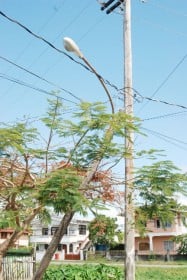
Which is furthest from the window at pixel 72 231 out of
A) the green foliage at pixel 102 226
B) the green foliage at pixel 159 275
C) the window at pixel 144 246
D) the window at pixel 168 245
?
the green foliage at pixel 102 226

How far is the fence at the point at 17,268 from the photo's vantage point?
16453 mm

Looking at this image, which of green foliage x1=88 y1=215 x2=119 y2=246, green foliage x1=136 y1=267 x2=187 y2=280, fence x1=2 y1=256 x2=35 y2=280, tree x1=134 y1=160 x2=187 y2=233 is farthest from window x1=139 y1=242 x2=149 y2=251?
tree x1=134 y1=160 x2=187 y2=233

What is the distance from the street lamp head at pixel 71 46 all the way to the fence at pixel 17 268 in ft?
33.3

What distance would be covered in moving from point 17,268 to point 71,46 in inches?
431

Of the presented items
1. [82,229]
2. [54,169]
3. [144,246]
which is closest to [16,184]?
[54,169]

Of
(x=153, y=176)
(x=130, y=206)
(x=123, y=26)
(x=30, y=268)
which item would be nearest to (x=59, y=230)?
(x=130, y=206)

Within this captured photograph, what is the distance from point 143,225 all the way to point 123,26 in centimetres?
502

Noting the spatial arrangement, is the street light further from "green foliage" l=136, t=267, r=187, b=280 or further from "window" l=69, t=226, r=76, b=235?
"window" l=69, t=226, r=76, b=235

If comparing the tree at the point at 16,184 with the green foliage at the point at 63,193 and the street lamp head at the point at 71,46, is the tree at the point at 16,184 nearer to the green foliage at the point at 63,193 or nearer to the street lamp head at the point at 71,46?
the green foliage at the point at 63,193

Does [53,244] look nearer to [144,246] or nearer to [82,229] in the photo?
[144,246]

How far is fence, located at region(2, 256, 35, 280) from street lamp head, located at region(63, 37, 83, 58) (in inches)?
400

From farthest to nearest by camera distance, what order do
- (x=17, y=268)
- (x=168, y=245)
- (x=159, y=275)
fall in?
(x=168, y=245)
(x=159, y=275)
(x=17, y=268)

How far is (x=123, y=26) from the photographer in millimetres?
10656

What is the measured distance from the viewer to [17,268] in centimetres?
1670
